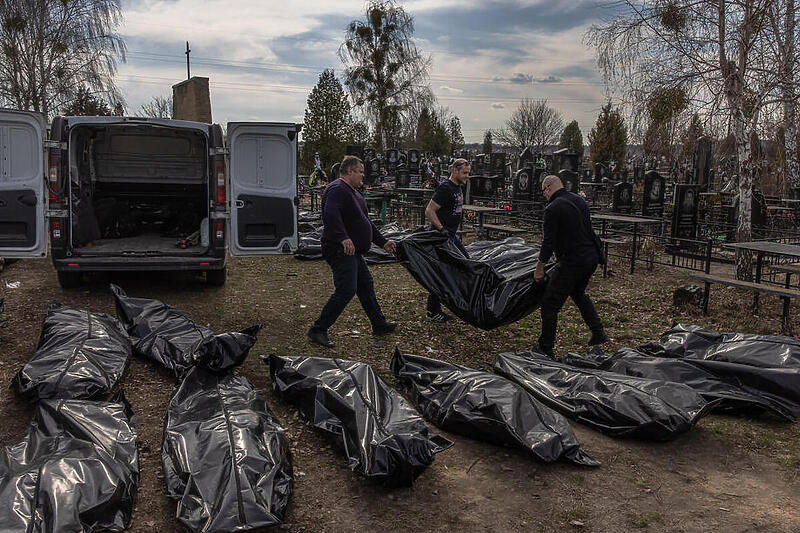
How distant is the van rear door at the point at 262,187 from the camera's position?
7.44 meters

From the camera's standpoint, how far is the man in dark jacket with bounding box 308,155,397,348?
5.90 meters

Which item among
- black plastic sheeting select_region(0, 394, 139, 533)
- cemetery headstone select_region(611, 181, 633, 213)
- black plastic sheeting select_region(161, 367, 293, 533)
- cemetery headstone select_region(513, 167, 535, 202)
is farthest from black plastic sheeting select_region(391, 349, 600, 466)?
cemetery headstone select_region(513, 167, 535, 202)

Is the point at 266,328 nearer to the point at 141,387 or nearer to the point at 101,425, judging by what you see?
the point at 141,387

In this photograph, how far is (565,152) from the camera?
18656 millimetres

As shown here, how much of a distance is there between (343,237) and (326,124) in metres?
26.7

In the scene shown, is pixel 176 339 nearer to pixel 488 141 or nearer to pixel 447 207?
pixel 447 207

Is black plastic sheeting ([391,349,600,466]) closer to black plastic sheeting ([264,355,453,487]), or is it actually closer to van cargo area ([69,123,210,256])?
black plastic sheeting ([264,355,453,487])

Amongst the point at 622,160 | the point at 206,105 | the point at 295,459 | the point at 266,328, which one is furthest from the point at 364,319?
the point at 622,160

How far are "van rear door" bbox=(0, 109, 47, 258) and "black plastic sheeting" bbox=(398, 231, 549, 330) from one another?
397 cm

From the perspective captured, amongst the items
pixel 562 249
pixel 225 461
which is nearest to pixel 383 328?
pixel 562 249

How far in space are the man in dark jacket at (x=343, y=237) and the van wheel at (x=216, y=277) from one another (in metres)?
2.63

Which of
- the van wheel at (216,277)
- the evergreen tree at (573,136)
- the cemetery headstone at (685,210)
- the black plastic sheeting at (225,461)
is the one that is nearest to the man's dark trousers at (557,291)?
the black plastic sheeting at (225,461)

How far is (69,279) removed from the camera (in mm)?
7848

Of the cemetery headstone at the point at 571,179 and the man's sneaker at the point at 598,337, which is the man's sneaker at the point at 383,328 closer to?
the man's sneaker at the point at 598,337
